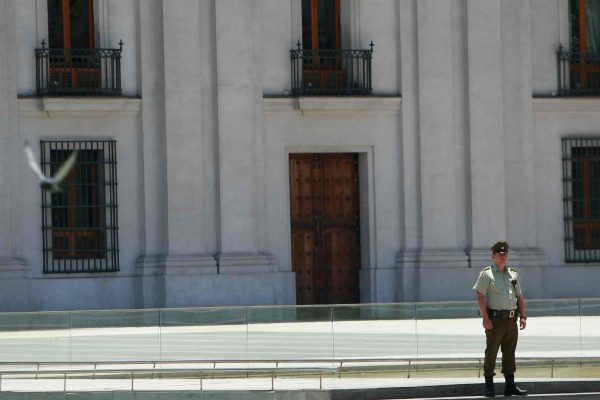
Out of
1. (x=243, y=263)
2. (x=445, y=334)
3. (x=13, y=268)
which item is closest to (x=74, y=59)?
(x=13, y=268)

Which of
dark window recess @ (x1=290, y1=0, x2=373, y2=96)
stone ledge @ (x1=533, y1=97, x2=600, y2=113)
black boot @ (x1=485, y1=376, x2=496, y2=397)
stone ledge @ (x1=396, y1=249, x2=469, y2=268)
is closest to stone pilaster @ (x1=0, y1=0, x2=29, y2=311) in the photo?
dark window recess @ (x1=290, y1=0, x2=373, y2=96)

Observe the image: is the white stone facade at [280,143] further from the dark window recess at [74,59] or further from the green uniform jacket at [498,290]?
the green uniform jacket at [498,290]

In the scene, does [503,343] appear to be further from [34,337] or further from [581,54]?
[581,54]

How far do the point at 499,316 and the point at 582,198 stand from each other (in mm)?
14935

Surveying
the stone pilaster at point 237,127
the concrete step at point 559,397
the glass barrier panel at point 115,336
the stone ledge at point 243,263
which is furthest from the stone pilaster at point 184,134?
the concrete step at point 559,397

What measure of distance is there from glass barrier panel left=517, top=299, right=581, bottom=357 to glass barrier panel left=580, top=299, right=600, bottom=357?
7 centimetres

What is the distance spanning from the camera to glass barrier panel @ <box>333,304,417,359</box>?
2269 cm

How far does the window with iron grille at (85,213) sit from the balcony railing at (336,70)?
394 centimetres

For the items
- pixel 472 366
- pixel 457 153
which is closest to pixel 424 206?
pixel 457 153

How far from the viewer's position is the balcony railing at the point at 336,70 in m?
33.4

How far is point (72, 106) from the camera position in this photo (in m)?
32.1

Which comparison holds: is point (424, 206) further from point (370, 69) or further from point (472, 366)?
point (472, 366)

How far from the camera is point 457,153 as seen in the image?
33.7 m

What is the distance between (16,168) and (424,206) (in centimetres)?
778
